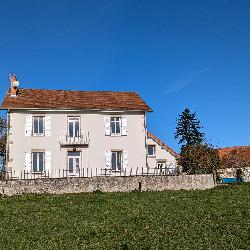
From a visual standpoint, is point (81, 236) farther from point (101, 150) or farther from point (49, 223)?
point (101, 150)

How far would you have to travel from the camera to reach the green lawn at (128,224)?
12547 mm

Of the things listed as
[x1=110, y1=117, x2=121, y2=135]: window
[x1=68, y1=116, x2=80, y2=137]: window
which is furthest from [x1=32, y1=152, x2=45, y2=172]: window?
[x1=110, y1=117, x2=121, y2=135]: window

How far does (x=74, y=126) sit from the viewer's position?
35.2 metres

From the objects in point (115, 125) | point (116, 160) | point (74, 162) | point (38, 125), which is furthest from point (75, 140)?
point (116, 160)

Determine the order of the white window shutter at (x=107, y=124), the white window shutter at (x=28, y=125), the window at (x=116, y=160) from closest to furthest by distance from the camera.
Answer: the white window shutter at (x=28, y=125)
the window at (x=116, y=160)
the white window shutter at (x=107, y=124)

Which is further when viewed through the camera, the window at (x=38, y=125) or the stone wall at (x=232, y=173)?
the stone wall at (x=232, y=173)

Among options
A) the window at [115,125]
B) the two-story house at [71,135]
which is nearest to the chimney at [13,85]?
the two-story house at [71,135]

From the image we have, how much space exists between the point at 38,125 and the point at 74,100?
411cm

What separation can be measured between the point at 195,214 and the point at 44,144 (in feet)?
64.1

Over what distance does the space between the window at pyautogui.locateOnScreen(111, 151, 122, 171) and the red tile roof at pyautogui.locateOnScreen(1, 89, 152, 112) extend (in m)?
3.93

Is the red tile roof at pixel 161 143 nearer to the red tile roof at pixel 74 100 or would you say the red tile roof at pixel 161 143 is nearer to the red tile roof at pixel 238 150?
the red tile roof at pixel 74 100

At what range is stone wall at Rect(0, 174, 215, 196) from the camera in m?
28.9

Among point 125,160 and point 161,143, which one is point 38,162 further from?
point 161,143

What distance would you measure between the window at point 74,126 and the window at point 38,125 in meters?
2.29
